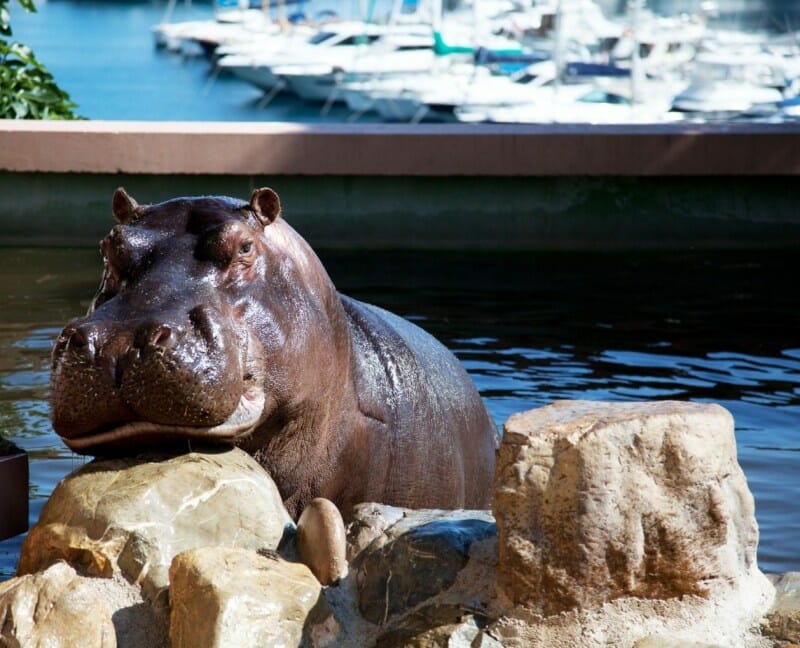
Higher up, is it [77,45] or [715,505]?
[715,505]

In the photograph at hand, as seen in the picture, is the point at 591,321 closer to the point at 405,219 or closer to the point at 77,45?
the point at 405,219

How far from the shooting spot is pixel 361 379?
5.01m

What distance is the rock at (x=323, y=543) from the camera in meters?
3.89

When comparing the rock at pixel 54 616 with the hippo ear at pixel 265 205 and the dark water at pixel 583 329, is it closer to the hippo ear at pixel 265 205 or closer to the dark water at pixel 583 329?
the hippo ear at pixel 265 205

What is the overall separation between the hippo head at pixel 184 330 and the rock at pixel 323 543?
349 millimetres

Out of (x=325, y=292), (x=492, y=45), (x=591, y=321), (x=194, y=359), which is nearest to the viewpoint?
(x=194, y=359)

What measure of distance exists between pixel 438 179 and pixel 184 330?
306 inches

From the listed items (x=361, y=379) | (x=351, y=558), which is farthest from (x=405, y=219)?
(x=351, y=558)

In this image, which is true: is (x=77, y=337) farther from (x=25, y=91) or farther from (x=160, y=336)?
(x=25, y=91)

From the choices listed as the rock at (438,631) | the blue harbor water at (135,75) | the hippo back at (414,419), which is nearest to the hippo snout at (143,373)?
the rock at (438,631)

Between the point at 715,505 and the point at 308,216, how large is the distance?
8.22m

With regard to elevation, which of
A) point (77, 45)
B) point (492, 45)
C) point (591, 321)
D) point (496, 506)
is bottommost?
point (77, 45)

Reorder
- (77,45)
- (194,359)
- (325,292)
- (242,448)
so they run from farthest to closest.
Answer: (77,45) → (325,292) → (242,448) → (194,359)

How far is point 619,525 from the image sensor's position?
11.6 feet
